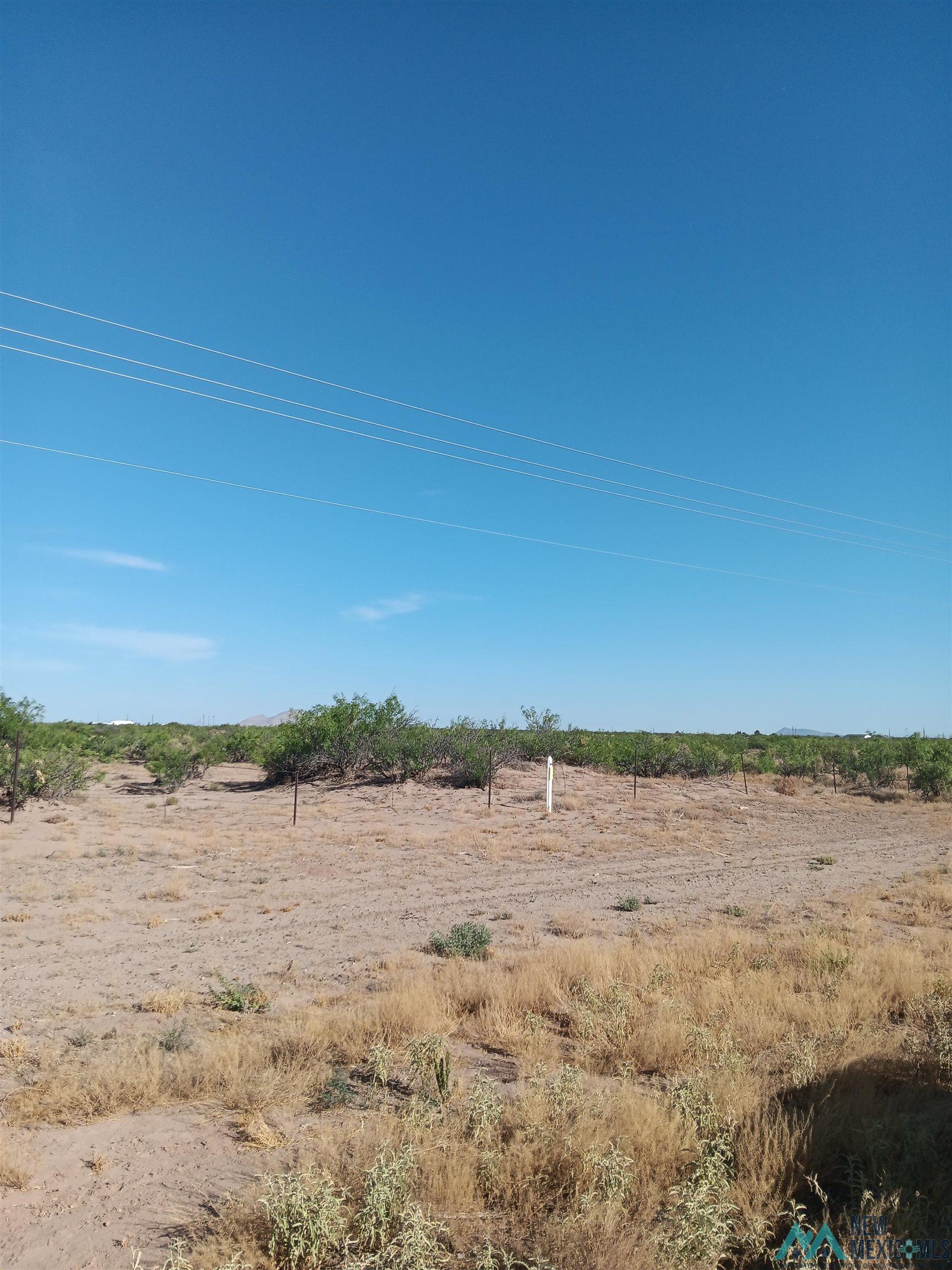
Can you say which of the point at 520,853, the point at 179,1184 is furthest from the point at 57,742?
the point at 179,1184

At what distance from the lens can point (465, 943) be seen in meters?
10.4

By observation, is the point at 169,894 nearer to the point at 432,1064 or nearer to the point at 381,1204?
the point at 432,1064

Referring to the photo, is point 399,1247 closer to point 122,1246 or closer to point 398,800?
point 122,1246

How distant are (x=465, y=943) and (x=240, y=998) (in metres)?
3.33

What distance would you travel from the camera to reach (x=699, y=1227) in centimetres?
369

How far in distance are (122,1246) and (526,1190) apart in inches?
88.7

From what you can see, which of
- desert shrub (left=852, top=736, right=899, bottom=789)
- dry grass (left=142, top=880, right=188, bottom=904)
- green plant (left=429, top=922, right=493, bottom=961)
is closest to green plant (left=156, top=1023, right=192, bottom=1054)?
green plant (left=429, top=922, right=493, bottom=961)

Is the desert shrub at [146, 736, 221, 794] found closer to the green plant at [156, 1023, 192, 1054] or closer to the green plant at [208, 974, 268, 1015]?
the green plant at [208, 974, 268, 1015]

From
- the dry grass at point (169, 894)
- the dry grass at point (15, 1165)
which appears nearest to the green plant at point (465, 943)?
the dry grass at point (169, 894)

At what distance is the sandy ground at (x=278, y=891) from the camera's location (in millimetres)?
4684

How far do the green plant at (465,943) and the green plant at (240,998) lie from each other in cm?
264

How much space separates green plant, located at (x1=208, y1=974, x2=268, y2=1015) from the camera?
810cm

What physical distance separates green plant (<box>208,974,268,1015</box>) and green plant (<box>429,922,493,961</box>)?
2.64 meters

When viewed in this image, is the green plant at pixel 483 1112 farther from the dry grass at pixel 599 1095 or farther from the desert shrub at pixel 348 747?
the desert shrub at pixel 348 747
